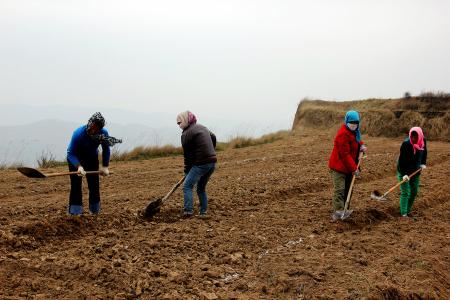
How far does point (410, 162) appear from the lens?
8281 mm

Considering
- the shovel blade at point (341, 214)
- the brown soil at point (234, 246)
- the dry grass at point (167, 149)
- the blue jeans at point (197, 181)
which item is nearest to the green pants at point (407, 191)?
the brown soil at point (234, 246)

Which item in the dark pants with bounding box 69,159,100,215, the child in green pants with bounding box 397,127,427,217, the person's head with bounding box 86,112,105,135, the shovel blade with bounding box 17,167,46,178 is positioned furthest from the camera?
the child in green pants with bounding box 397,127,427,217

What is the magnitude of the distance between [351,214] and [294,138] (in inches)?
597

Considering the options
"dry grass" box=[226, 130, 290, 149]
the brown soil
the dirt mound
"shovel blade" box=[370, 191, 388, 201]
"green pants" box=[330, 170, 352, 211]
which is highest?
the dirt mound

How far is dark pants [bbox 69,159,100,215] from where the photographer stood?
7262 mm

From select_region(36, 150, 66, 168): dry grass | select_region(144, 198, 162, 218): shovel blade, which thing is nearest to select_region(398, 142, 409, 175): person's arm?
select_region(144, 198, 162, 218): shovel blade

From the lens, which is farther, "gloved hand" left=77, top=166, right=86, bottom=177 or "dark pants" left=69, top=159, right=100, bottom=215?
"dark pants" left=69, top=159, right=100, bottom=215

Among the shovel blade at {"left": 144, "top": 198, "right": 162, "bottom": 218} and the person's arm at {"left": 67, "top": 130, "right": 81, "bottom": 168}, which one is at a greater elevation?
the person's arm at {"left": 67, "top": 130, "right": 81, "bottom": 168}

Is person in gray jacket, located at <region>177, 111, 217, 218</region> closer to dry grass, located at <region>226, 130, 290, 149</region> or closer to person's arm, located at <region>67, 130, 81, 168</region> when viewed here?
person's arm, located at <region>67, 130, 81, 168</region>

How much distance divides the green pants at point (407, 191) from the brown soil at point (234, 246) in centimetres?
24

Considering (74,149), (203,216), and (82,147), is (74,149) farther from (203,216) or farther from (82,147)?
(203,216)

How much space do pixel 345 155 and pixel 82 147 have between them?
3929 mm

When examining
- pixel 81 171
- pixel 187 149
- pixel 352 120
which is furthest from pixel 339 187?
pixel 81 171

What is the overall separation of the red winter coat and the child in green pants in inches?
39.4
